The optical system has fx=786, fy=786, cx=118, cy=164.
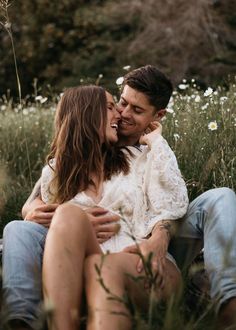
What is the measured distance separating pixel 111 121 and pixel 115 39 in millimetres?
9214

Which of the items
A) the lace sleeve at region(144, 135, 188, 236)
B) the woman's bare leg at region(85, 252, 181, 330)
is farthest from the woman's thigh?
the lace sleeve at region(144, 135, 188, 236)

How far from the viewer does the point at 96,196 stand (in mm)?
3355

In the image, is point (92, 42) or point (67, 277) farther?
point (92, 42)

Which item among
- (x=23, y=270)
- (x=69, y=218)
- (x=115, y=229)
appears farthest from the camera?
(x=115, y=229)

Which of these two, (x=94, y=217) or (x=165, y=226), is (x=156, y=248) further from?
(x=94, y=217)

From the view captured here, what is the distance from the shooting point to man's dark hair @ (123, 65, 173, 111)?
11.8ft

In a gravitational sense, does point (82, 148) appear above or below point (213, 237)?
above

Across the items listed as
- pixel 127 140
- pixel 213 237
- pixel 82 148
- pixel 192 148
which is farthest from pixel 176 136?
pixel 213 237

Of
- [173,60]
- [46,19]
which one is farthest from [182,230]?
[46,19]

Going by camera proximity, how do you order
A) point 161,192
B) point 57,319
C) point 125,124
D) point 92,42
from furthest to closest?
1. point 92,42
2. point 125,124
3. point 161,192
4. point 57,319

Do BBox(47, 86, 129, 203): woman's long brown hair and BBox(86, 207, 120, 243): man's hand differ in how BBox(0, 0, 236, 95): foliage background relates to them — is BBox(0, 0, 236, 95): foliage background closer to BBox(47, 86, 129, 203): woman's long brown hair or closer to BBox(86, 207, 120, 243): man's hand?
BBox(47, 86, 129, 203): woman's long brown hair

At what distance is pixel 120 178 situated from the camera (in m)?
3.36

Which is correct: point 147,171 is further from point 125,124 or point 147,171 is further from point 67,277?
point 67,277

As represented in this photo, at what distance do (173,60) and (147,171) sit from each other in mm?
8320
